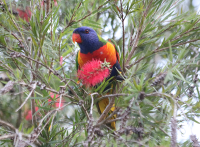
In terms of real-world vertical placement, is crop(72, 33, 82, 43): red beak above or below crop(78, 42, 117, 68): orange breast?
above

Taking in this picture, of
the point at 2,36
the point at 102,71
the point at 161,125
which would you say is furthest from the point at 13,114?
the point at 161,125

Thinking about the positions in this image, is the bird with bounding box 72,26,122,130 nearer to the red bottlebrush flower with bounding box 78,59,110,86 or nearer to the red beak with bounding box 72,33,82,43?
the red beak with bounding box 72,33,82,43

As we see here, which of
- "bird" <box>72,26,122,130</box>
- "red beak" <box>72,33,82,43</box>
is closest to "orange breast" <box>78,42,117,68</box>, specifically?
"bird" <box>72,26,122,130</box>

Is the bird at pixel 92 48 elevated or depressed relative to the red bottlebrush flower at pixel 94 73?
elevated

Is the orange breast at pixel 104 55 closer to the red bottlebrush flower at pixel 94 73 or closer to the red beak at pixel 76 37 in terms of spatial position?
the red beak at pixel 76 37

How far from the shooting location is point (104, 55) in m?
Answer: 1.63

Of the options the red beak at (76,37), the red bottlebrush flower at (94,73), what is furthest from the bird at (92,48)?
the red bottlebrush flower at (94,73)

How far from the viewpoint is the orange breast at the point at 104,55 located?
1625mm

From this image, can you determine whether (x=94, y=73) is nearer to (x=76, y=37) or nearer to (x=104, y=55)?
(x=104, y=55)

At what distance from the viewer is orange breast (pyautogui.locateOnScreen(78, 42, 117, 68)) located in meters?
1.62

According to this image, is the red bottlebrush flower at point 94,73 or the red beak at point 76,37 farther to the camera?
the red beak at point 76,37

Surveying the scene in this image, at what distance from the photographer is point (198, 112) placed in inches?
32.4

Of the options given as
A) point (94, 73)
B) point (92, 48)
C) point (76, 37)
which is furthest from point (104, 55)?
point (94, 73)

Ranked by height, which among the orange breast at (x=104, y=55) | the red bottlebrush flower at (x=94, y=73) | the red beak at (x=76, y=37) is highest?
the red beak at (x=76, y=37)
